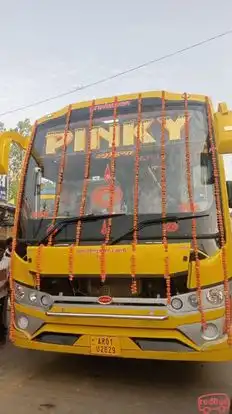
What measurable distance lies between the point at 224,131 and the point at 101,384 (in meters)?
2.78

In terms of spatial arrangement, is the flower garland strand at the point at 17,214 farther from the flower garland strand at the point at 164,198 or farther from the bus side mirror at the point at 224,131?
the bus side mirror at the point at 224,131

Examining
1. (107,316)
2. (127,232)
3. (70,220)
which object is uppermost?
(70,220)

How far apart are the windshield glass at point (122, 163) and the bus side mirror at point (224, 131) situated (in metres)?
0.28

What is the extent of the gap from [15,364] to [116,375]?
127 centimetres

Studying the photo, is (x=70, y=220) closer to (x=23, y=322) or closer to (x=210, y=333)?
(x=23, y=322)

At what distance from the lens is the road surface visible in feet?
13.3

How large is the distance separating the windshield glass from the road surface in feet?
5.62

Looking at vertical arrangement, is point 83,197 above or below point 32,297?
above

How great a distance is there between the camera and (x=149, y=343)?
4148 millimetres

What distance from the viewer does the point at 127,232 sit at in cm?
438

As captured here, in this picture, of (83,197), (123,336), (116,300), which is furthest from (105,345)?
(83,197)

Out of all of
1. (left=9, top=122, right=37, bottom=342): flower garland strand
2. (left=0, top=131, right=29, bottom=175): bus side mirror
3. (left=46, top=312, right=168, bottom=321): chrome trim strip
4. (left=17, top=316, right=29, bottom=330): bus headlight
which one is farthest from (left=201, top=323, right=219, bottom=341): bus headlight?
(left=0, top=131, right=29, bottom=175): bus side mirror

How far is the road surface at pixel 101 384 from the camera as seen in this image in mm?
4043

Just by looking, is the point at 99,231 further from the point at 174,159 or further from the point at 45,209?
the point at 174,159
